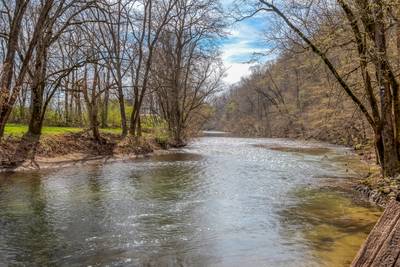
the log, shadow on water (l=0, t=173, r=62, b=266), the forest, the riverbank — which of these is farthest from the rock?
the riverbank

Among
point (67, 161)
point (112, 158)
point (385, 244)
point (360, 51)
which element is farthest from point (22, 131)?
point (385, 244)

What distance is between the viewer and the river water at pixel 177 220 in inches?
250

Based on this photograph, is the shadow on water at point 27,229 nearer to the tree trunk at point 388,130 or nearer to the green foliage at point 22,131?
the green foliage at point 22,131

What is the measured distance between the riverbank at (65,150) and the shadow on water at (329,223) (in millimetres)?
11333

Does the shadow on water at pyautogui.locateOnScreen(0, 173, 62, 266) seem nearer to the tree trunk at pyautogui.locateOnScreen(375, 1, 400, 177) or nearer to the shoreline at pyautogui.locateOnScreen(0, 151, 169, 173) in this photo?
the shoreline at pyautogui.locateOnScreen(0, 151, 169, 173)

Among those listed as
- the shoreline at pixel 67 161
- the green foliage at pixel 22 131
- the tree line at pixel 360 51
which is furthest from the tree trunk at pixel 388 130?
the green foliage at pixel 22 131

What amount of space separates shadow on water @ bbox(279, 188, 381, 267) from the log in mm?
3908

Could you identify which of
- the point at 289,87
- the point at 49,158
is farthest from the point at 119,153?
the point at 289,87

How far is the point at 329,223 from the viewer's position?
850 centimetres

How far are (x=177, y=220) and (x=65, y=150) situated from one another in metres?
13.2

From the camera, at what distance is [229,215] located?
919 cm

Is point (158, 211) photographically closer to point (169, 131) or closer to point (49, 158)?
point (49, 158)

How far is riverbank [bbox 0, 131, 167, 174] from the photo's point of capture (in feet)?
54.2

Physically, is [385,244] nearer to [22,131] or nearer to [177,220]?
[177,220]
